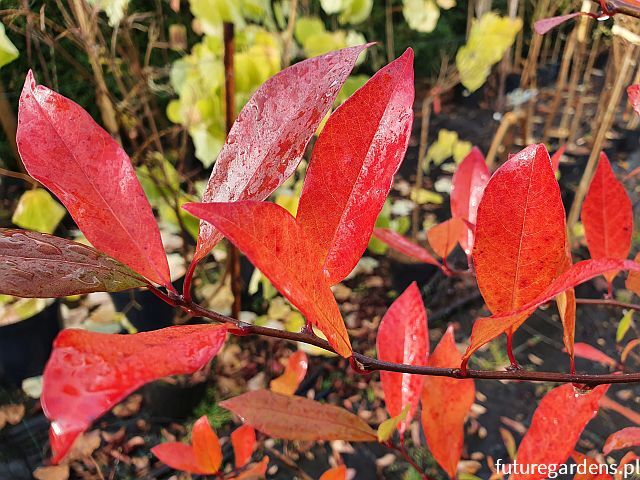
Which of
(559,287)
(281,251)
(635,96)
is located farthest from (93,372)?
(635,96)

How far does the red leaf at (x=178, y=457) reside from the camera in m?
0.61

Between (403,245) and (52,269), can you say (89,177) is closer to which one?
(52,269)

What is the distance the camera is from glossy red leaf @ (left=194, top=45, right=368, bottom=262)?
0.27m

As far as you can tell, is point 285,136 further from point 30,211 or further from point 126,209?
point 30,211

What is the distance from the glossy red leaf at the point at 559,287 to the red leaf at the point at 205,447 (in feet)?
1.33

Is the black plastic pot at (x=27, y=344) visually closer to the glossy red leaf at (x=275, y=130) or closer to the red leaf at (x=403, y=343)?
the red leaf at (x=403, y=343)

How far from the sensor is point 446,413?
18.4 inches

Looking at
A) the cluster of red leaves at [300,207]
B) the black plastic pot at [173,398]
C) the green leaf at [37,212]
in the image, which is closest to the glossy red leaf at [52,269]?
the cluster of red leaves at [300,207]

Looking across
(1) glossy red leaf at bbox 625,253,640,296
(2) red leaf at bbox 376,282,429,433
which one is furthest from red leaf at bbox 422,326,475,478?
(1) glossy red leaf at bbox 625,253,640,296

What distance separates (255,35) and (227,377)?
2.67 ft

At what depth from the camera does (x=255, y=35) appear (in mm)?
1248

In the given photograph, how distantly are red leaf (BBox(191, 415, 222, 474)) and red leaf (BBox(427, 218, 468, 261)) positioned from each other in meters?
0.30

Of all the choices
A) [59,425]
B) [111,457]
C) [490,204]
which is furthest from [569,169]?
[59,425]

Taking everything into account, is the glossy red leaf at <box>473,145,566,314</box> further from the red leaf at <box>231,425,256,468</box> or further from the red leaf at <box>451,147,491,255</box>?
the red leaf at <box>231,425,256,468</box>
